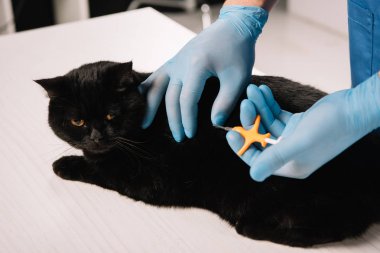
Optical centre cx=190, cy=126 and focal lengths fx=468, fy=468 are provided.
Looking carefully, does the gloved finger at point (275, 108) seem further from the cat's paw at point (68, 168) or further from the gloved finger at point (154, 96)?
the cat's paw at point (68, 168)

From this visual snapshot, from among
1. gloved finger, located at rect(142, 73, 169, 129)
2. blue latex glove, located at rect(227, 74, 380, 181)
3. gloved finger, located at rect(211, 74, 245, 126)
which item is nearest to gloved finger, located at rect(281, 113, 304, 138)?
blue latex glove, located at rect(227, 74, 380, 181)

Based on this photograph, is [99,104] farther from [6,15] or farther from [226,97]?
[6,15]

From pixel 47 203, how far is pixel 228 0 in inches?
26.3

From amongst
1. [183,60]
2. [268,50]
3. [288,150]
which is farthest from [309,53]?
[288,150]

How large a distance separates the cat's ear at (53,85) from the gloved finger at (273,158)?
419mm

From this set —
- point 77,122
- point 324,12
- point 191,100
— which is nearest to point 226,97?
point 191,100

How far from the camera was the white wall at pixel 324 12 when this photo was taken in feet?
9.09

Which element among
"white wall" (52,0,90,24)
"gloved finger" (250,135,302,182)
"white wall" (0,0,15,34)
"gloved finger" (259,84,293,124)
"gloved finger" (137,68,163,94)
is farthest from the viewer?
"white wall" (52,0,90,24)

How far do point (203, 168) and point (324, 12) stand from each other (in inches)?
88.8

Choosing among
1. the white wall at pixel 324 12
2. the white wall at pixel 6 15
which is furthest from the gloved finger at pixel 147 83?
the white wall at pixel 324 12

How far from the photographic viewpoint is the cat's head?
3.09ft

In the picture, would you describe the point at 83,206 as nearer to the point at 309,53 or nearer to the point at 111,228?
the point at 111,228

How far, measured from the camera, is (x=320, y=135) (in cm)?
79

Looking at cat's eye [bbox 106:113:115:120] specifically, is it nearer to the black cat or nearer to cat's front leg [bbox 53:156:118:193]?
the black cat
